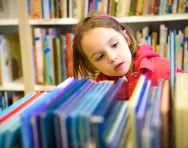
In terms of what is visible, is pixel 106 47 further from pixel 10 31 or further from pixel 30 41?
pixel 10 31

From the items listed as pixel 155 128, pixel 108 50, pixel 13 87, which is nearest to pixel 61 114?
pixel 155 128

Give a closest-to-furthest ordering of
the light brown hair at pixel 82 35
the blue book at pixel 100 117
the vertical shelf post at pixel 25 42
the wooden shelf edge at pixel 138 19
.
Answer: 1. the blue book at pixel 100 117
2. the light brown hair at pixel 82 35
3. the wooden shelf edge at pixel 138 19
4. the vertical shelf post at pixel 25 42

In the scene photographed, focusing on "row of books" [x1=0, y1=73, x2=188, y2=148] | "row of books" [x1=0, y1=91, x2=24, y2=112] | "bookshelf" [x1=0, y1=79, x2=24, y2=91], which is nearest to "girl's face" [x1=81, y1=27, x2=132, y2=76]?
"row of books" [x1=0, y1=73, x2=188, y2=148]

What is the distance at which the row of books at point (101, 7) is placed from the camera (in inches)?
48.8

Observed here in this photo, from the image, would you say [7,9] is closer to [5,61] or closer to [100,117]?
[5,61]

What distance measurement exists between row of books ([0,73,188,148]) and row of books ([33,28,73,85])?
40.7 inches

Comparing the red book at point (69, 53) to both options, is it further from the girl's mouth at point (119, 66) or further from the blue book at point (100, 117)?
the blue book at point (100, 117)

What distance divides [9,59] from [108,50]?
1009mm

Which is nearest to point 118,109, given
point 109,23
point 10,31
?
point 109,23

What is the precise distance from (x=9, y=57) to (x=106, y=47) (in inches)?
39.3

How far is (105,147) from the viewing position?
1.01ft

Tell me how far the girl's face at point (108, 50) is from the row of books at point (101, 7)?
0.48 m

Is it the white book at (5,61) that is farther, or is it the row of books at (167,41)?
the white book at (5,61)

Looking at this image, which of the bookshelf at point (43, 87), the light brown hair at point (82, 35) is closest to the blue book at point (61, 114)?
the light brown hair at point (82, 35)
